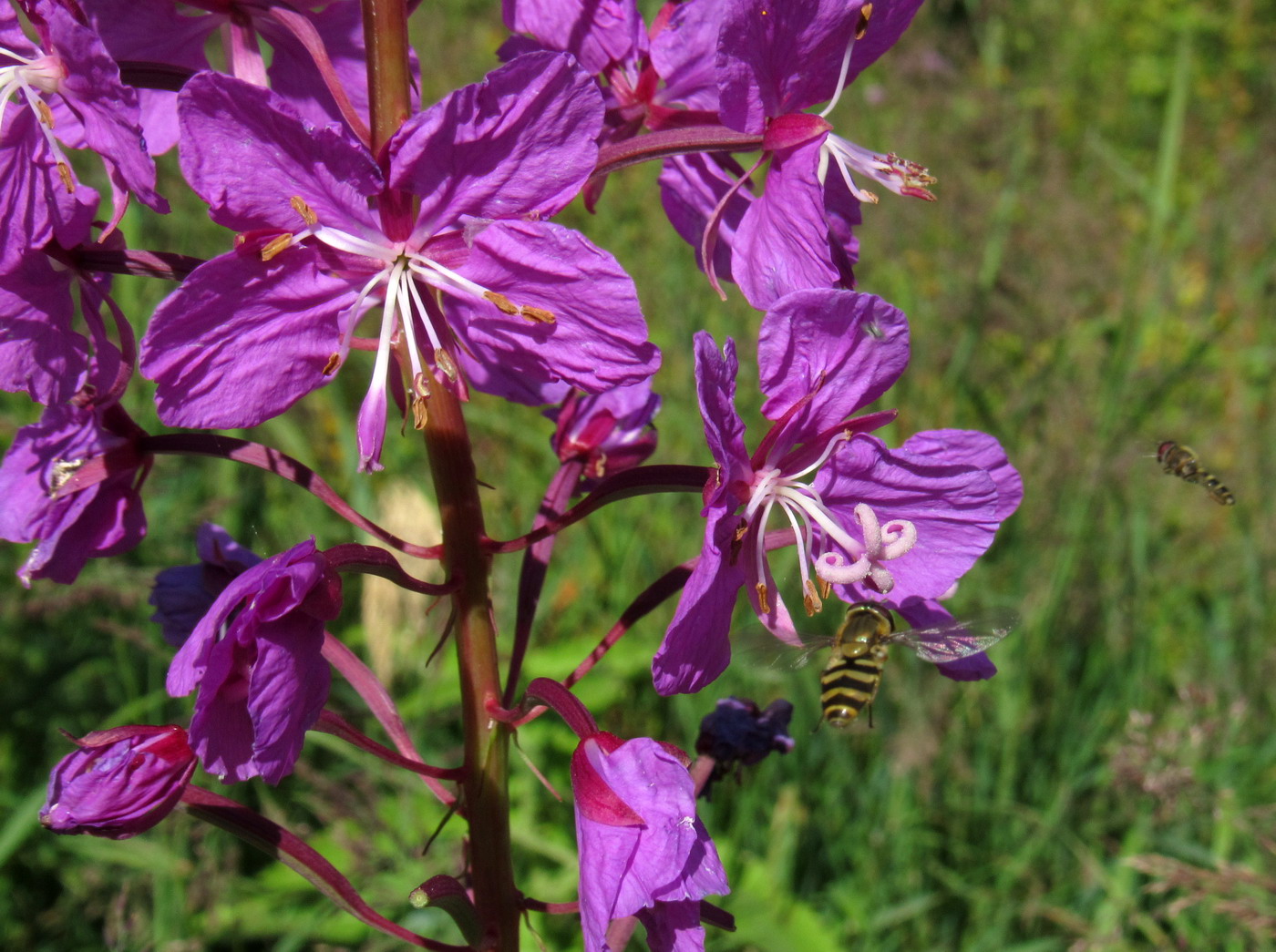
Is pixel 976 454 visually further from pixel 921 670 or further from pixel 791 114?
pixel 921 670

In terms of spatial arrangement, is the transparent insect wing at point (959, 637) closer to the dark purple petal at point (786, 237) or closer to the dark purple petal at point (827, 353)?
the dark purple petal at point (827, 353)

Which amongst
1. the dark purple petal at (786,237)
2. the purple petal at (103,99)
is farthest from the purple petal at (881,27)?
the purple petal at (103,99)

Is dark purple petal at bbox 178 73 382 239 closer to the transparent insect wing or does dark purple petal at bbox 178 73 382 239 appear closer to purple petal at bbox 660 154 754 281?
purple petal at bbox 660 154 754 281

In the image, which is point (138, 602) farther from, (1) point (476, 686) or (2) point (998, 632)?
(2) point (998, 632)

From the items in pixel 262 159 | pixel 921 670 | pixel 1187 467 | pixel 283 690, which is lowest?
pixel 921 670

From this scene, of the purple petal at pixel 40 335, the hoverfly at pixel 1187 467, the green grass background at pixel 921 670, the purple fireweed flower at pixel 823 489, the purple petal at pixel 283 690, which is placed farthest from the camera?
the green grass background at pixel 921 670

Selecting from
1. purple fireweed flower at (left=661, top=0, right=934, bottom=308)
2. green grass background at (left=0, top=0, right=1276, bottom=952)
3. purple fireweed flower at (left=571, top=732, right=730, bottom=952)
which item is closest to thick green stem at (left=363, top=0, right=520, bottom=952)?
purple fireweed flower at (left=571, top=732, right=730, bottom=952)

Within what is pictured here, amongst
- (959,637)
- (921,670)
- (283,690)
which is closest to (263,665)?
(283,690)
